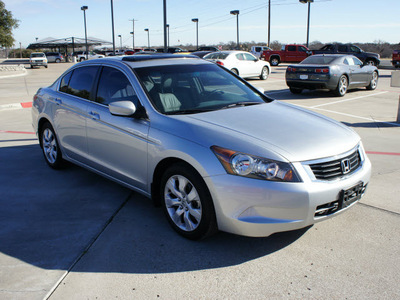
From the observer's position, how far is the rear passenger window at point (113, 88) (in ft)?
Result: 14.7

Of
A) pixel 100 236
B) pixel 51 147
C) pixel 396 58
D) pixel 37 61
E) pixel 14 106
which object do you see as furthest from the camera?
pixel 37 61

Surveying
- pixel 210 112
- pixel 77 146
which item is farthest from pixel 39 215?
pixel 210 112

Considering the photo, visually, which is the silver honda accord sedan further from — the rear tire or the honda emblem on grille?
the rear tire

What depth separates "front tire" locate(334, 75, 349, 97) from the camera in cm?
1414

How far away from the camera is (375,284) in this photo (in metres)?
3.08

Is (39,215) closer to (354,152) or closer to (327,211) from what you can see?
(327,211)

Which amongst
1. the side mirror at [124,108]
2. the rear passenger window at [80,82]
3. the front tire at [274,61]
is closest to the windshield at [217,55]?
the rear passenger window at [80,82]

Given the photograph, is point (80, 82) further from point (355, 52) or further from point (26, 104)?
point (355, 52)

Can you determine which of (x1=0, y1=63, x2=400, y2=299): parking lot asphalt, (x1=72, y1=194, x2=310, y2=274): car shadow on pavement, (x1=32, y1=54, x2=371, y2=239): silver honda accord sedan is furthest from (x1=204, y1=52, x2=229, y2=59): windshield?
(x1=72, y1=194, x2=310, y2=274): car shadow on pavement

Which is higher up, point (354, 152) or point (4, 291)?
point (354, 152)

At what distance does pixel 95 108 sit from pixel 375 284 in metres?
3.40

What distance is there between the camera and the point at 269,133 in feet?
11.9

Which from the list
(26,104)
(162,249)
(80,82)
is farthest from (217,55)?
(162,249)

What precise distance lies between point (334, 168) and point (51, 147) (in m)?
4.12
